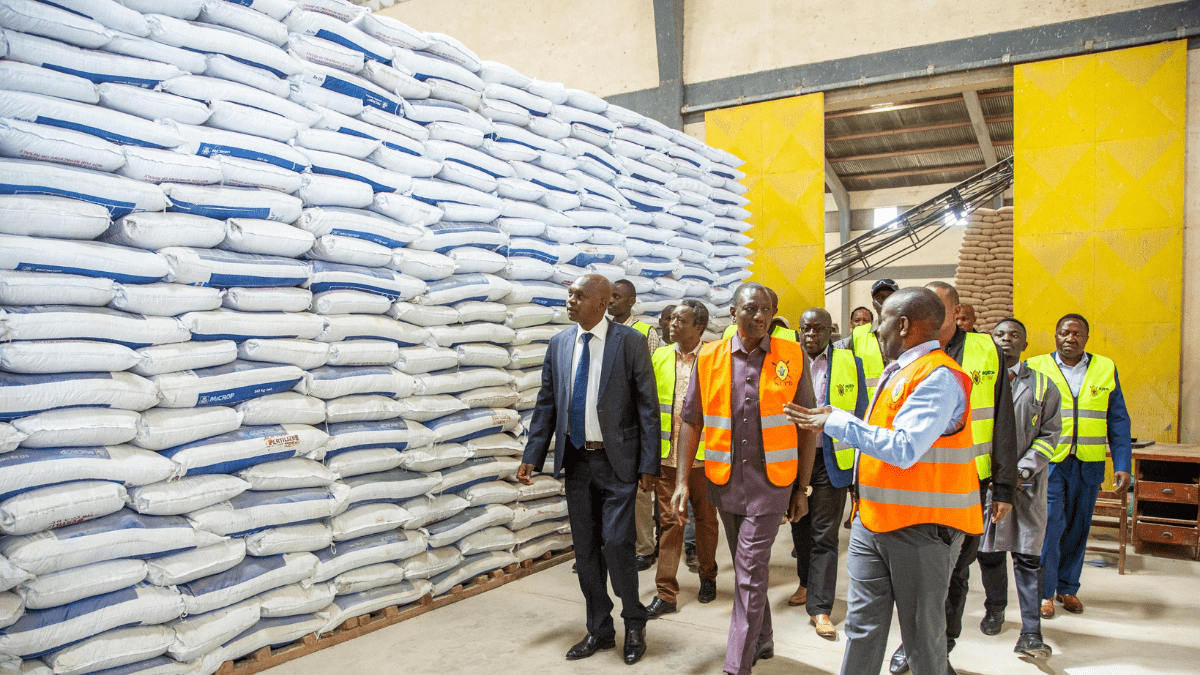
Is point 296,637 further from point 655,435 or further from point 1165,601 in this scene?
point 1165,601

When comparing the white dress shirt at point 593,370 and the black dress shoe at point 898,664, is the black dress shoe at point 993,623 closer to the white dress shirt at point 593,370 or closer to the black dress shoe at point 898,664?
the black dress shoe at point 898,664

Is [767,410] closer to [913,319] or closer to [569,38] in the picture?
[913,319]

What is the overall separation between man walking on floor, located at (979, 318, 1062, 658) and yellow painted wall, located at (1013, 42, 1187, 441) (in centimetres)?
388

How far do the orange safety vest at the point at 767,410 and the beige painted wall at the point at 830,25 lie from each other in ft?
19.8

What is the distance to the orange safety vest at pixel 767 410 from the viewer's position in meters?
3.19

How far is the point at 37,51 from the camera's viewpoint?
2711mm

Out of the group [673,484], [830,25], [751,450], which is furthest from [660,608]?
[830,25]

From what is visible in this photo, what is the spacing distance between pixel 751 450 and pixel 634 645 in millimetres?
1101

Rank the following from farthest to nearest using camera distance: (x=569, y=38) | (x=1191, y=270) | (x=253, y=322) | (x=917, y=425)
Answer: (x=569, y=38) < (x=1191, y=270) < (x=253, y=322) < (x=917, y=425)

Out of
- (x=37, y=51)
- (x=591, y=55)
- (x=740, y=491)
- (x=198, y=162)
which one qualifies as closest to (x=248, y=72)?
(x=198, y=162)

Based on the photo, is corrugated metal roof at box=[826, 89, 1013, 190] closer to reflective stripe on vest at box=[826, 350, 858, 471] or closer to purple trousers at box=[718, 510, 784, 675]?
reflective stripe on vest at box=[826, 350, 858, 471]

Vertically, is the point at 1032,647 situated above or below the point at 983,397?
below

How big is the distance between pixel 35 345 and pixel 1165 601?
5824 mm

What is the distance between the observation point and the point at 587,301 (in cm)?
370
